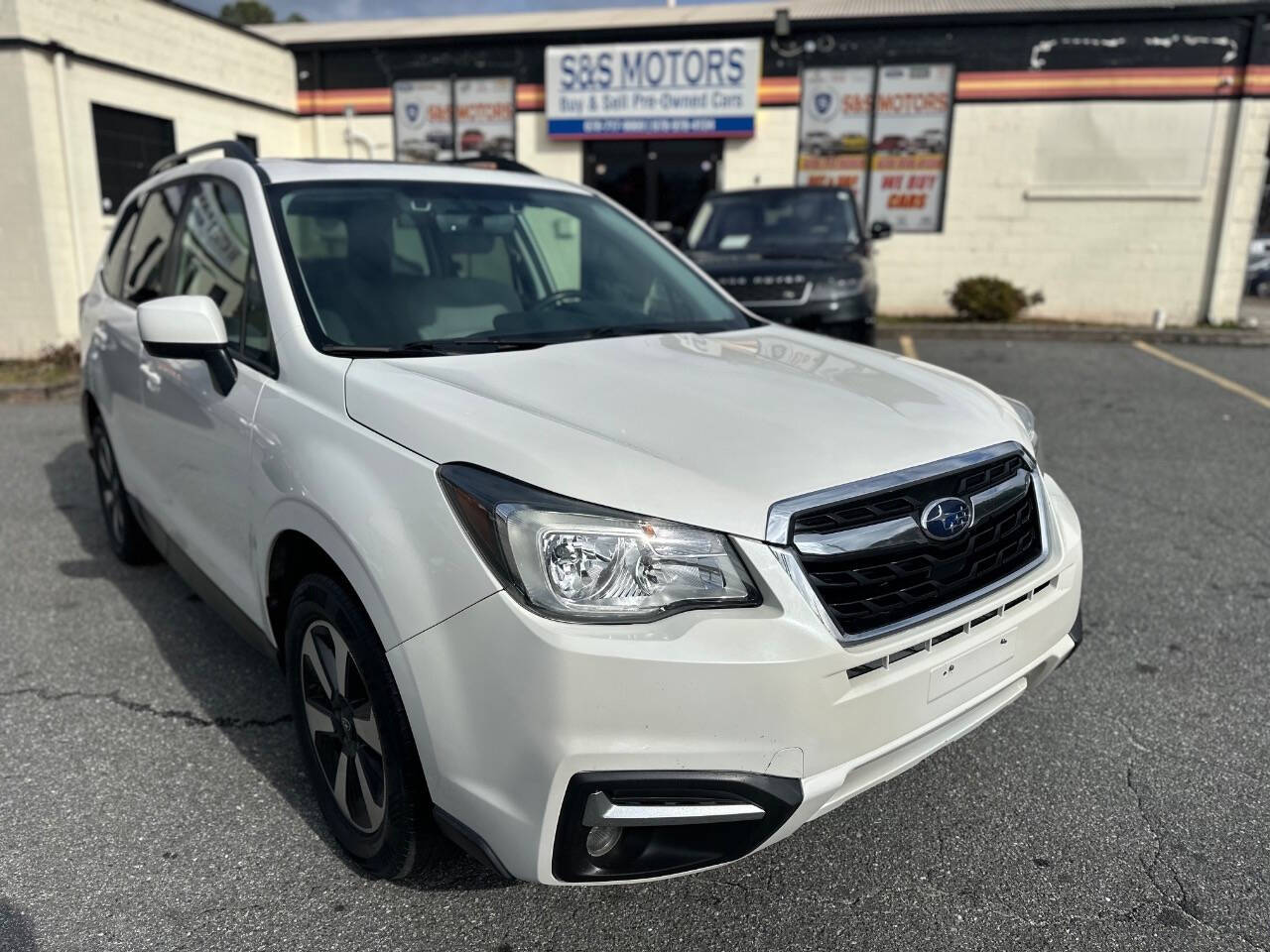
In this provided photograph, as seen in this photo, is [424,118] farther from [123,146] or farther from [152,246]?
[152,246]

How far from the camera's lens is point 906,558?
6.50 feet

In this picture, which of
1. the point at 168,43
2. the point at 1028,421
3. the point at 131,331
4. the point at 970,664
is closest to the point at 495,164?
the point at 131,331

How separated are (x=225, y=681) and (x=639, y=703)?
7.11 feet

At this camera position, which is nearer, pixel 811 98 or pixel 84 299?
pixel 84 299

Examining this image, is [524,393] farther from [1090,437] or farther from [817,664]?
[1090,437]

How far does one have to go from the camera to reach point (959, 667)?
2.06 metres

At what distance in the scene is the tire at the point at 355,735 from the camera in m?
2.03

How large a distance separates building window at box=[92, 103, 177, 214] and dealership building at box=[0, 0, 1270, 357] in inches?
3.2

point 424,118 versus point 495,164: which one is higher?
point 424,118

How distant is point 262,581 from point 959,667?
5.69ft

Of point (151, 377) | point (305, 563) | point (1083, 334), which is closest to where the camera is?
point (305, 563)

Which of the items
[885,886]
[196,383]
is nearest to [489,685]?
[885,886]

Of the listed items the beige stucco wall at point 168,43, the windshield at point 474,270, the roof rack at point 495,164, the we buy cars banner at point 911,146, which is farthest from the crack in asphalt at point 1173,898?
the we buy cars banner at point 911,146

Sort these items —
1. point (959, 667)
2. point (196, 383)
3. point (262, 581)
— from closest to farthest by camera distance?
point (959, 667) → point (262, 581) → point (196, 383)
